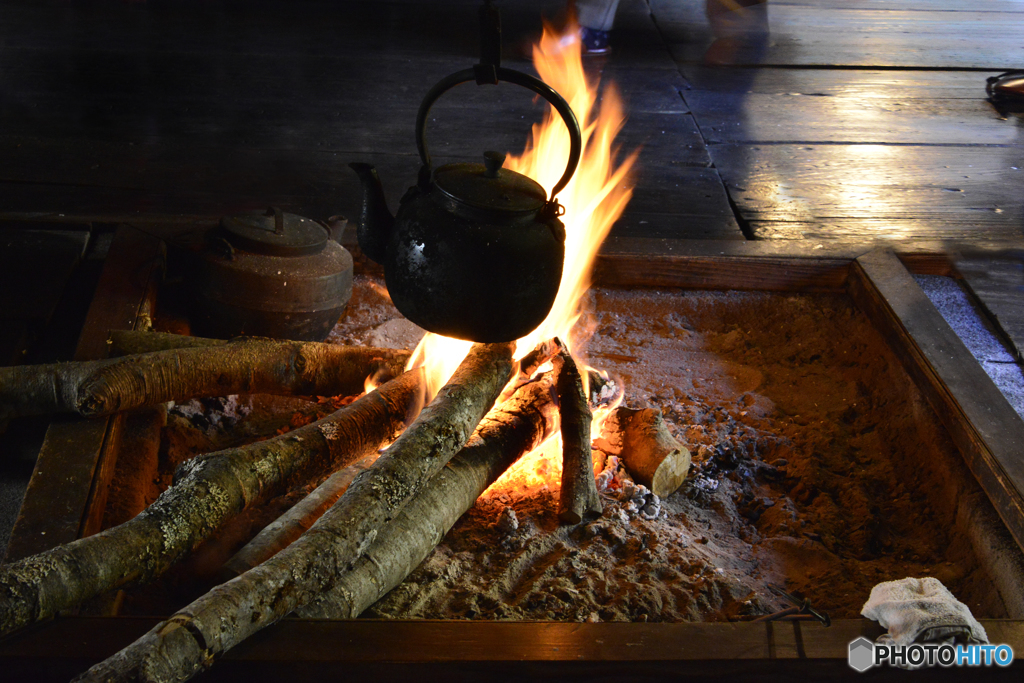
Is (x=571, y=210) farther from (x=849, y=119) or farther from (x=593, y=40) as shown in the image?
(x=593, y=40)

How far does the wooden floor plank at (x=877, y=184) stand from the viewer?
339 cm

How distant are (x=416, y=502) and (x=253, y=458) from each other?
0.37m

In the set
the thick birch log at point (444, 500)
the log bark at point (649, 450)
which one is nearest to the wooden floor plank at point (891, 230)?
the log bark at point (649, 450)

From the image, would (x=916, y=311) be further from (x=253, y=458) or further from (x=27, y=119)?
(x=27, y=119)

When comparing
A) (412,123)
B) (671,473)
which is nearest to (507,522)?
(671,473)

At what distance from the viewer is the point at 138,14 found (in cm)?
528

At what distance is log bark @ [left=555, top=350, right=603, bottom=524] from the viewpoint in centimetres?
182

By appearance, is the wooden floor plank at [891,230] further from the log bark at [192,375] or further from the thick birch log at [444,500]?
the log bark at [192,375]

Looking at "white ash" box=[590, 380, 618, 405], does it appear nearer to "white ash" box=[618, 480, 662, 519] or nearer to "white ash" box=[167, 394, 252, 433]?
"white ash" box=[618, 480, 662, 519]

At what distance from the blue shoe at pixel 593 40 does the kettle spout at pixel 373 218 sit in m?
4.03

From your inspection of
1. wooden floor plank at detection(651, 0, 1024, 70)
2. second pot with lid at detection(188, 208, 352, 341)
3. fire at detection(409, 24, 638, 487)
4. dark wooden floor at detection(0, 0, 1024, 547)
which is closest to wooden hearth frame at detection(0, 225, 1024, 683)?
second pot with lid at detection(188, 208, 352, 341)

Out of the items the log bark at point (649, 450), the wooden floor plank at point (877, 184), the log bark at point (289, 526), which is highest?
the wooden floor plank at point (877, 184)

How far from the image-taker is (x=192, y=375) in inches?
75.9

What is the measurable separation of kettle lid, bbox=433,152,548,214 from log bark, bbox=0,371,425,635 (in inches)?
23.5
